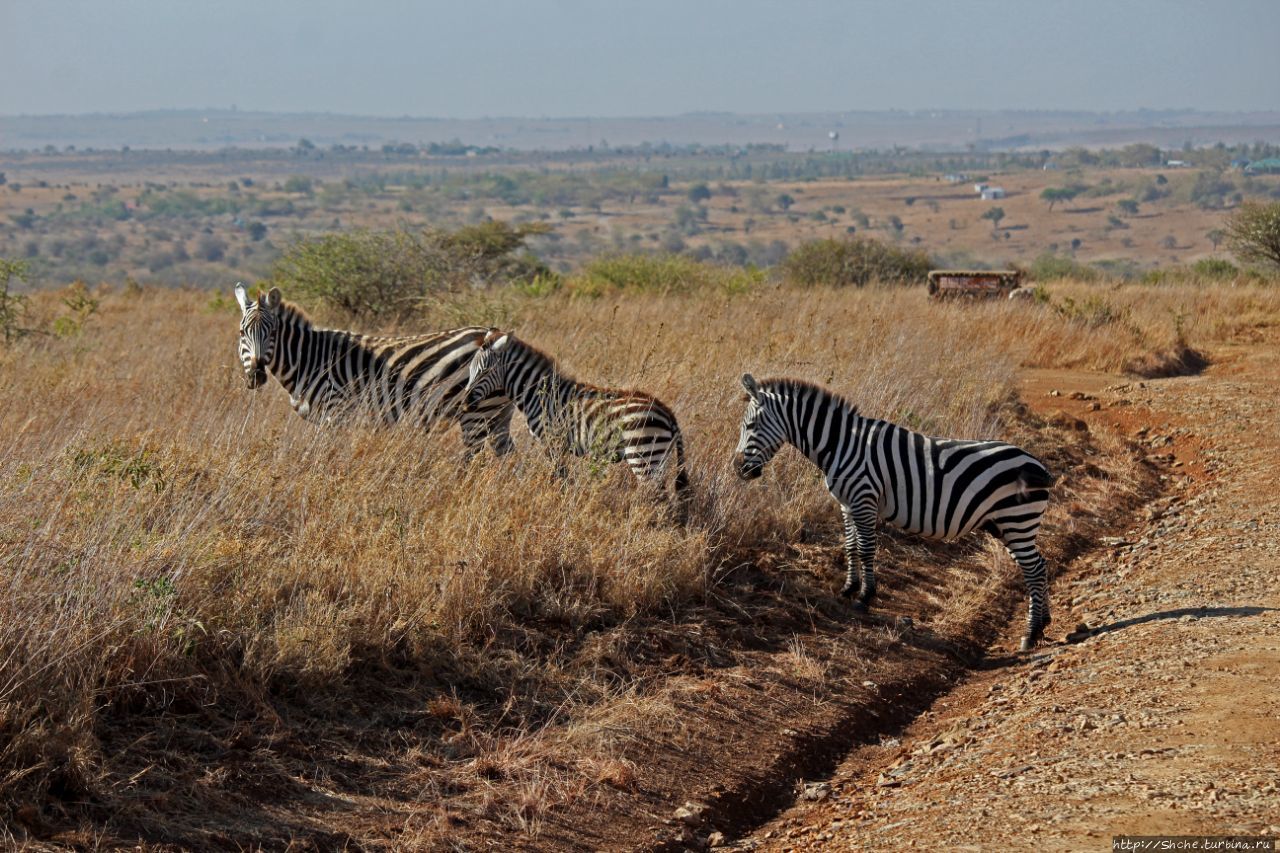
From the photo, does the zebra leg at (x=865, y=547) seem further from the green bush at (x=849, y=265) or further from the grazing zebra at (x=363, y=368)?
the green bush at (x=849, y=265)

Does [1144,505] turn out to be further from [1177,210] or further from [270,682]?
[1177,210]

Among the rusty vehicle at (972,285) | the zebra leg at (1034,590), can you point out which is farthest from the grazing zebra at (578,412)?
the rusty vehicle at (972,285)

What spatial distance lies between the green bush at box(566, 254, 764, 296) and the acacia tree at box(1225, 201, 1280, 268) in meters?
11.9

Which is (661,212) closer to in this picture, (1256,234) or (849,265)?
(1256,234)

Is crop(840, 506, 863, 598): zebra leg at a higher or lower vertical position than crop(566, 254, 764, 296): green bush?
lower

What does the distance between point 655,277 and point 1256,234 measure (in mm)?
13972

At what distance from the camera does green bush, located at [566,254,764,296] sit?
1958 cm

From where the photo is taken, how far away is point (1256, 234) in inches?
1065

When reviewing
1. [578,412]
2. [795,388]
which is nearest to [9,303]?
[578,412]

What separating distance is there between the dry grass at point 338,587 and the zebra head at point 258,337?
0.26 meters

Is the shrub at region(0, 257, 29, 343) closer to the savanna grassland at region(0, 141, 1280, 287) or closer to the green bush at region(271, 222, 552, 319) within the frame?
the green bush at region(271, 222, 552, 319)

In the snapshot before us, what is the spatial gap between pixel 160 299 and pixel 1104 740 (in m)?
17.7

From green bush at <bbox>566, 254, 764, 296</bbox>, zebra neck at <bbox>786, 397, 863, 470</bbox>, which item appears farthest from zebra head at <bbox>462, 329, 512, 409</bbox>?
green bush at <bbox>566, 254, 764, 296</bbox>

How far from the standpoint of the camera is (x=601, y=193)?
151375 mm
